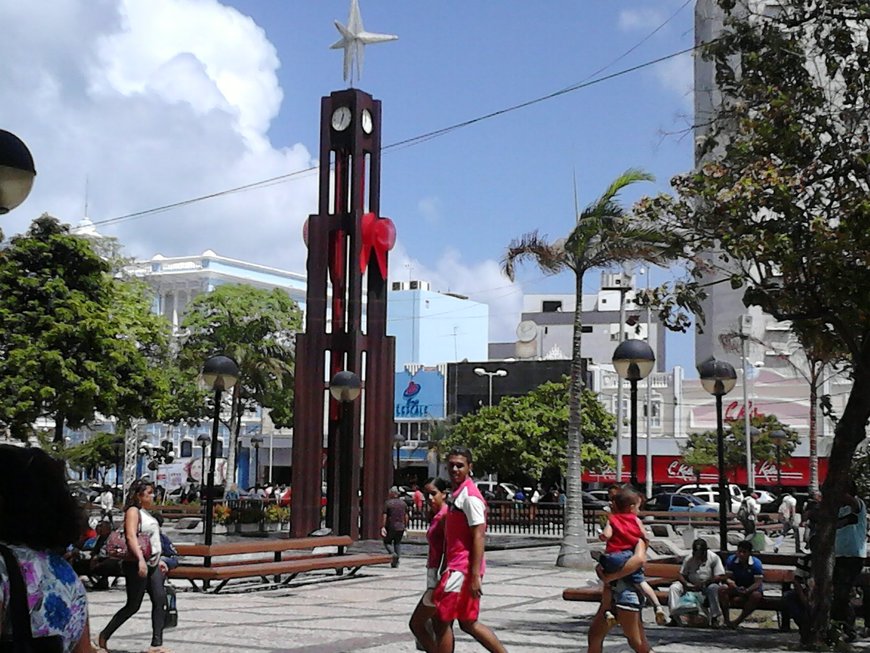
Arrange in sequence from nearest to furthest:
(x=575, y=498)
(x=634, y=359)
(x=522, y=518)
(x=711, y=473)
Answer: (x=634, y=359) < (x=575, y=498) < (x=522, y=518) < (x=711, y=473)

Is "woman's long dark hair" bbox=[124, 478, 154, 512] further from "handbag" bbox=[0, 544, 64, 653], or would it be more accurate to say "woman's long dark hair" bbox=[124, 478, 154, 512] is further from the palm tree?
the palm tree

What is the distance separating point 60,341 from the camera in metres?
32.5

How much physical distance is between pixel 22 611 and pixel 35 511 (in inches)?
12.7

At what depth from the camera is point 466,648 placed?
11.4 meters

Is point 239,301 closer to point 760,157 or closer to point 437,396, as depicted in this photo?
point 437,396

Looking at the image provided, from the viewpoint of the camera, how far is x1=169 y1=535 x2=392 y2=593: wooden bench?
56.2 ft

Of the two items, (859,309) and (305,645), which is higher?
(859,309)

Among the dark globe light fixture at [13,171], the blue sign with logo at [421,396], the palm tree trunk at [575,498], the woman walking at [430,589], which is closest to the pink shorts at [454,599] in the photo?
the woman walking at [430,589]

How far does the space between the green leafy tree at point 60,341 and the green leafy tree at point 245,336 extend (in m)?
21.0

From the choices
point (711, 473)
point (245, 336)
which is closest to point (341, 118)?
point (245, 336)

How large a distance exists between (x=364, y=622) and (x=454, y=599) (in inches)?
222

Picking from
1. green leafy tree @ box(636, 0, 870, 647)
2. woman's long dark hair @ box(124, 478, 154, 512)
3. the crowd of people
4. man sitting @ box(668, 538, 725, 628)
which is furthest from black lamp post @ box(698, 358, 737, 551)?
woman's long dark hair @ box(124, 478, 154, 512)

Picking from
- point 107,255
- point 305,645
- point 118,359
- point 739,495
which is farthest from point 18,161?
point 107,255

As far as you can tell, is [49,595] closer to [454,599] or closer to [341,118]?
[454,599]
